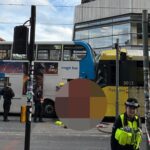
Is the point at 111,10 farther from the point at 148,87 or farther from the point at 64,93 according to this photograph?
the point at 64,93

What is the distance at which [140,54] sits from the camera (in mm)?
22516

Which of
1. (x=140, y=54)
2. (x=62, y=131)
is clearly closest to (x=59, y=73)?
(x=140, y=54)

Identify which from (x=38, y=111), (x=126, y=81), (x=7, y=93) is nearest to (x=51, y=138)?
(x=38, y=111)

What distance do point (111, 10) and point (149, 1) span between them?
334 centimetres

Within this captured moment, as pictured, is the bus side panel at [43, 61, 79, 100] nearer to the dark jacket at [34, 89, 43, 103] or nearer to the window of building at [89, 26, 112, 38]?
the dark jacket at [34, 89, 43, 103]

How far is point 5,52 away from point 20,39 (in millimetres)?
13439

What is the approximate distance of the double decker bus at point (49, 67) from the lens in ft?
76.8

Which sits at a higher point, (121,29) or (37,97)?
(121,29)

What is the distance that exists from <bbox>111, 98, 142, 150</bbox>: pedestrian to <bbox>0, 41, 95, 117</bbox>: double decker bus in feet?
54.0

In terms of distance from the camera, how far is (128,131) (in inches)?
257

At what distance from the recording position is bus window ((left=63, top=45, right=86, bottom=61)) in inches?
930

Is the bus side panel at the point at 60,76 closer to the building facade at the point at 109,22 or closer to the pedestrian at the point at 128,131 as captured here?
the building facade at the point at 109,22

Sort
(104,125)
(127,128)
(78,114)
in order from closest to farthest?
(127,128)
(78,114)
(104,125)

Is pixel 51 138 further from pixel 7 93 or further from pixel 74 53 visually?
pixel 74 53
